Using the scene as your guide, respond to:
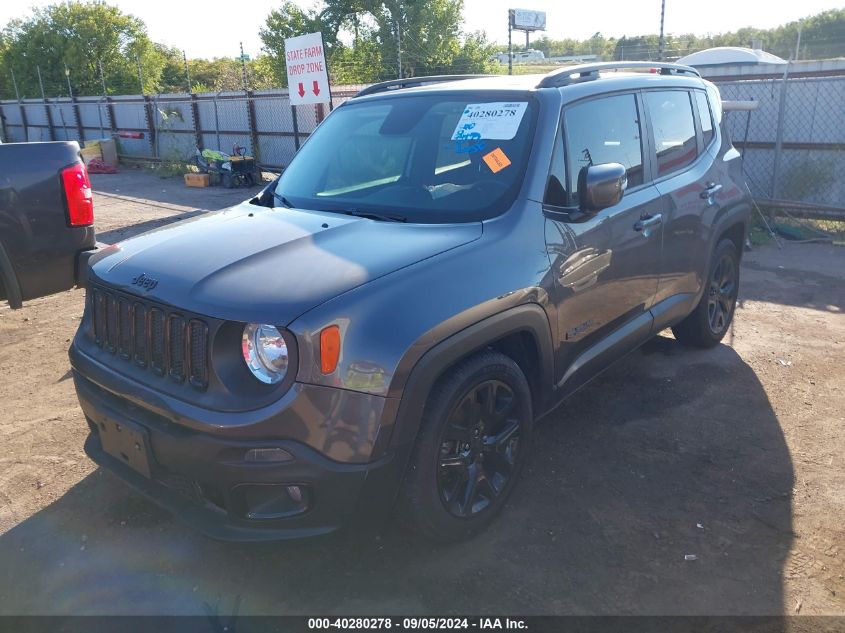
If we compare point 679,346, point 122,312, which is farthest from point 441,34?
point 122,312

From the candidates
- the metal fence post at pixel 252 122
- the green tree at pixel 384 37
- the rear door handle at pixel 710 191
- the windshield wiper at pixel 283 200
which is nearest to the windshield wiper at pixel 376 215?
the windshield wiper at pixel 283 200

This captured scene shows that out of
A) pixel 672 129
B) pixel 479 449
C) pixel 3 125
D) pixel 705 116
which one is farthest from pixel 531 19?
pixel 479 449

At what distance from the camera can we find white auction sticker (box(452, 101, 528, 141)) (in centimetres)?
340

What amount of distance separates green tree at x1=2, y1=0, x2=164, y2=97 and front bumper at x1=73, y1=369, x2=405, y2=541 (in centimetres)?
3451

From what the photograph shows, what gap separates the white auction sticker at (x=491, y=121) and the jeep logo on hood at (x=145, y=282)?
5.27 ft

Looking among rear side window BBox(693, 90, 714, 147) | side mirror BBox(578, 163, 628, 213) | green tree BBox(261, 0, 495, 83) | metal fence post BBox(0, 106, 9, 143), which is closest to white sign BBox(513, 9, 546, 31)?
green tree BBox(261, 0, 495, 83)

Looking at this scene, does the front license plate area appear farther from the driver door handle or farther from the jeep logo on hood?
the driver door handle

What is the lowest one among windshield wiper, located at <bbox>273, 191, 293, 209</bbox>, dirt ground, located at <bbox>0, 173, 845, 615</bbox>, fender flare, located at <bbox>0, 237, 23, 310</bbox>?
dirt ground, located at <bbox>0, 173, 845, 615</bbox>

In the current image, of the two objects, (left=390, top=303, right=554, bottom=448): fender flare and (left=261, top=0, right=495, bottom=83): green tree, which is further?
(left=261, top=0, right=495, bottom=83): green tree

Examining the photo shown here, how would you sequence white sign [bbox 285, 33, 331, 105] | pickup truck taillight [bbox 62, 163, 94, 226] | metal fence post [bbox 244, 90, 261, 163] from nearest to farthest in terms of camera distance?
pickup truck taillight [bbox 62, 163, 94, 226]
white sign [bbox 285, 33, 331, 105]
metal fence post [bbox 244, 90, 261, 163]

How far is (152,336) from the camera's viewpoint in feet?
8.96

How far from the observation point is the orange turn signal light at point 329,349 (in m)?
2.42

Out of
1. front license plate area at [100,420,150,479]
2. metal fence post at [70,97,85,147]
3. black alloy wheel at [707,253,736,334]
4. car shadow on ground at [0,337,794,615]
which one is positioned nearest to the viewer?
front license plate area at [100,420,150,479]

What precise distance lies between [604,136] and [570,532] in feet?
6.60
